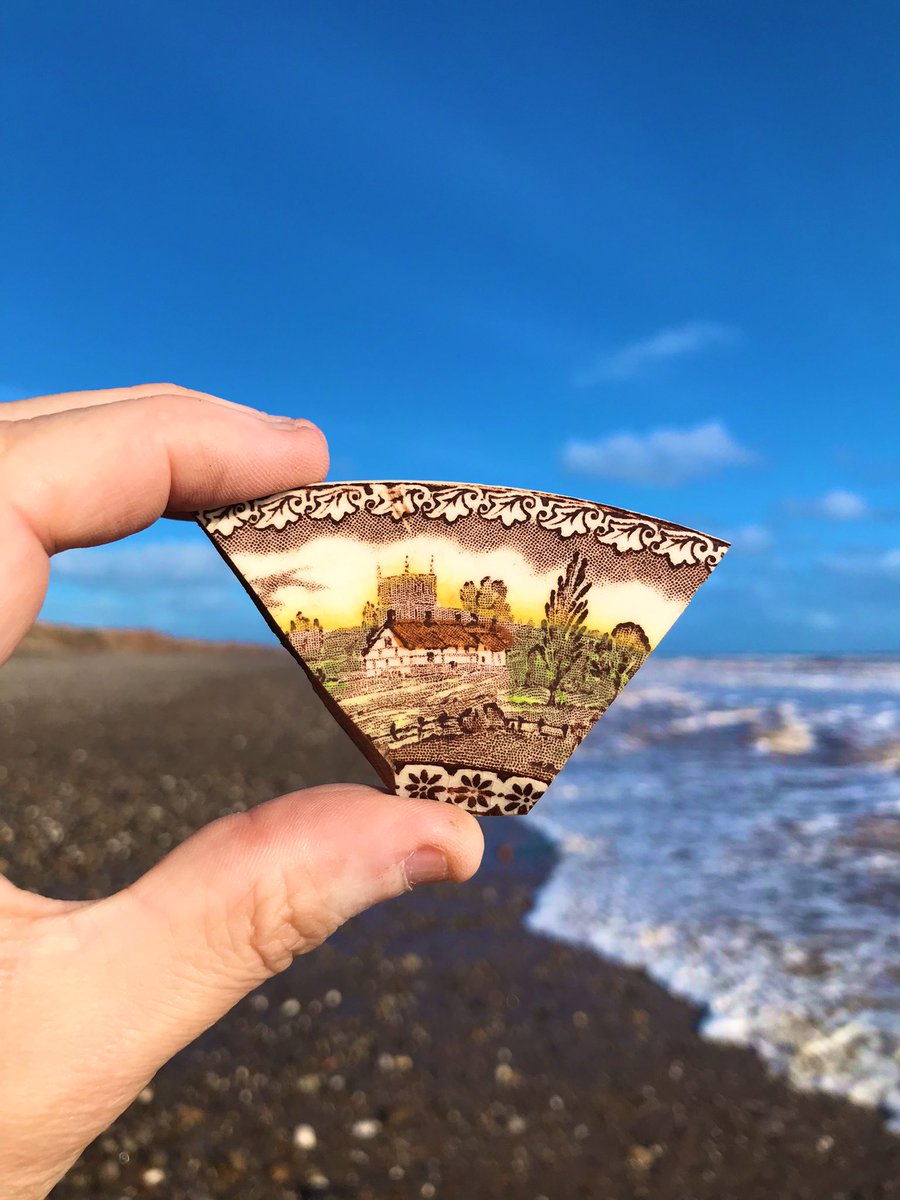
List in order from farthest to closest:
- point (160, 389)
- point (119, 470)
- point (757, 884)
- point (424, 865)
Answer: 1. point (757, 884)
2. point (160, 389)
3. point (424, 865)
4. point (119, 470)

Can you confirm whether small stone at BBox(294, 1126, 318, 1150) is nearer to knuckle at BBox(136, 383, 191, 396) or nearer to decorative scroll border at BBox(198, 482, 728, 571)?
decorative scroll border at BBox(198, 482, 728, 571)

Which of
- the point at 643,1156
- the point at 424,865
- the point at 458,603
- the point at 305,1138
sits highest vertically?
the point at 458,603

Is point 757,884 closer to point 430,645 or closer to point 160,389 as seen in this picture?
point 430,645

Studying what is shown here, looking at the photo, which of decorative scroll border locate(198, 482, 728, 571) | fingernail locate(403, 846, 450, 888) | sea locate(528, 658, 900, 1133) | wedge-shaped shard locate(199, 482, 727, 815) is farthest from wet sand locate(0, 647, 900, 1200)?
decorative scroll border locate(198, 482, 728, 571)

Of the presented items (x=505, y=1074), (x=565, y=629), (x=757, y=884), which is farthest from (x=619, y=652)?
(x=757, y=884)

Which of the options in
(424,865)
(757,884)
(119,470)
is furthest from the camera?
(757,884)

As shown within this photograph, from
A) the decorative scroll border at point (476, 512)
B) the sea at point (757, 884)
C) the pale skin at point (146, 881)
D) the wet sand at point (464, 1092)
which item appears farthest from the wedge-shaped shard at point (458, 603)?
the sea at point (757, 884)

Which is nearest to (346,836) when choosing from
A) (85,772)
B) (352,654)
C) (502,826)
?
(352,654)

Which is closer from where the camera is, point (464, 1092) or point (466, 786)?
point (466, 786)
